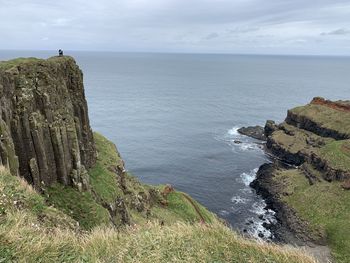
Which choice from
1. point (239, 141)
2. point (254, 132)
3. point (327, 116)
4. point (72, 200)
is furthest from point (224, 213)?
point (254, 132)

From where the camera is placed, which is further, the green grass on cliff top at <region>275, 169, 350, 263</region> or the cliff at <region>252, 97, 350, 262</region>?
the cliff at <region>252, 97, 350, 262</region>

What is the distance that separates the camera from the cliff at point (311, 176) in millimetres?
71375

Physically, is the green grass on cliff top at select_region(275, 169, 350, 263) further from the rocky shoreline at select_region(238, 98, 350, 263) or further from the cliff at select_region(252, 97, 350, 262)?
the rocky shoreline at select_region(238, 98, 350, 263)

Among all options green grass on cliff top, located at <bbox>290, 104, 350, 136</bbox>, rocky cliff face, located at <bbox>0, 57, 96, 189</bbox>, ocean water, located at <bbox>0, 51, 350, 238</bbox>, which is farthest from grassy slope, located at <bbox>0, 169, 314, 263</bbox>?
green grass on cliff top, located at <bbox>290, 104, 350, 136</bbox>

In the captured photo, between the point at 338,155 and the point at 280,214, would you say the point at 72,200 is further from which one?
the point at 338,155

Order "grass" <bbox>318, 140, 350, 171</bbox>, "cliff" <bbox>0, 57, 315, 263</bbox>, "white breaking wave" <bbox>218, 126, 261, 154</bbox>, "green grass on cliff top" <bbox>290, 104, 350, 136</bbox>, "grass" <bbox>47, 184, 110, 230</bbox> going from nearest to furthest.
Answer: "cliff" <bbox>0, 57, 315, 263</bbox> → "grass" <bbox>47, 184, 110, 230</bbox> → "grass" <bbox>318, 140, 350, 171</bbox> → "green grass on cliff top" <bbox>290, 104, 350, 136</bbox> → "white breaking wave" <bbox>218, 126, 261, 154</bbox>

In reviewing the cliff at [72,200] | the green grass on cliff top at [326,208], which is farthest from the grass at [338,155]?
the cliff at [72,200]

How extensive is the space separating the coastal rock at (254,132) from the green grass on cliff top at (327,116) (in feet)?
49.4

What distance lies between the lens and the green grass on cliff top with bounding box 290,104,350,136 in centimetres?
11269

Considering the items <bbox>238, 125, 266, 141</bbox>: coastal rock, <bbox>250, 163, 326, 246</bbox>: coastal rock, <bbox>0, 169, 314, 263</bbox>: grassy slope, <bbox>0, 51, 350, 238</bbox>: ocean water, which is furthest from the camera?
<bbox>238, 125, 266, 141</bbox>: coastal rock

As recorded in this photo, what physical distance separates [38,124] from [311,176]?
2893 inches

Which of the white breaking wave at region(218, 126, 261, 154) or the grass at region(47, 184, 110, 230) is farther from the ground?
the grass at region(47, 184, 110, 230)

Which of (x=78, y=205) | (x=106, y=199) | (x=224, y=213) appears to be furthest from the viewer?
(x=224, y=213)

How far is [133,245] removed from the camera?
14.1 metres
